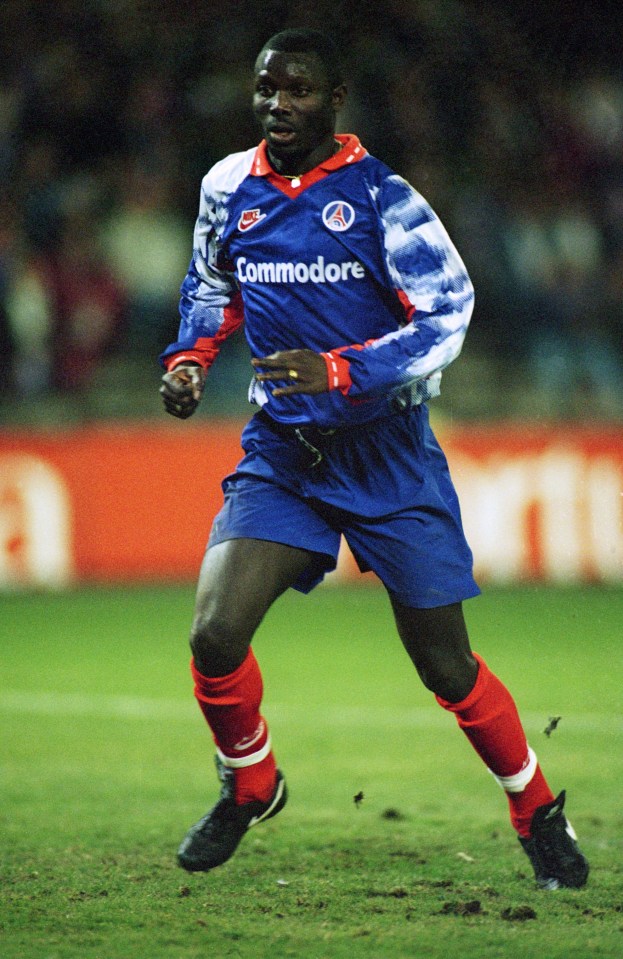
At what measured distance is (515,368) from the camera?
11.6 meters

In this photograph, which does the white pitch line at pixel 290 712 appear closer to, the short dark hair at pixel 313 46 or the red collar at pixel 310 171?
the red collar at pixel 310 171

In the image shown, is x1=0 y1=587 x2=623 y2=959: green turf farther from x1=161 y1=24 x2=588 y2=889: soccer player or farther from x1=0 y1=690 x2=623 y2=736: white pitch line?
x1=161 y1=24 x2=588 y2=889: soccer player

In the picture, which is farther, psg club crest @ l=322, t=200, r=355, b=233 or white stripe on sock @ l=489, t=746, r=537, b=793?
white stripe on sock @ l=489, t=746, r=537, b=793

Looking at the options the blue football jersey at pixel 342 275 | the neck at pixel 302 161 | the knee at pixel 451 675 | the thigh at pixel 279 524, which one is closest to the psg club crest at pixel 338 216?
the blue football jersey at pixel 342 275

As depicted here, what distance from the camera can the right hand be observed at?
150 inches

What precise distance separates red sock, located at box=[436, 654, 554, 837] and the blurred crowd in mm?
7175

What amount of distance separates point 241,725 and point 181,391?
936 mm

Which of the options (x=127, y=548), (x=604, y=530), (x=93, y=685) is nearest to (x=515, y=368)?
(x=604, y=530)

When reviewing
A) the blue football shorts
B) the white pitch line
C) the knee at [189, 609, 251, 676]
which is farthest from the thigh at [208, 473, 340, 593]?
the white pitch line

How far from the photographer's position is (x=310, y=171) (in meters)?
3.77

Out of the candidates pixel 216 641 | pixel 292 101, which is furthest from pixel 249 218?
pixel 216 641

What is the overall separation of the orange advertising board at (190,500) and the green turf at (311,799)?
1016mm

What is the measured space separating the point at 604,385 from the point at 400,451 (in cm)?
772

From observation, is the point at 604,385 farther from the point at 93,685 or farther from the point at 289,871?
the point at 289,871
